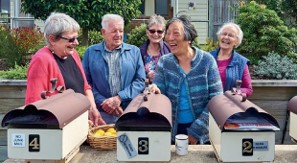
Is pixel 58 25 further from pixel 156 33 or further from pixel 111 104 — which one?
pixel 156 33

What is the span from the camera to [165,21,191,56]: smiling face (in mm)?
2779

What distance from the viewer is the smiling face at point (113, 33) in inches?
143

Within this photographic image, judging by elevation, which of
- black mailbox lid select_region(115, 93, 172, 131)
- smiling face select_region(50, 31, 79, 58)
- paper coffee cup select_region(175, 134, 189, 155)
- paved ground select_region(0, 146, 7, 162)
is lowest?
paved ground select_region(0, 146, 7, 162)

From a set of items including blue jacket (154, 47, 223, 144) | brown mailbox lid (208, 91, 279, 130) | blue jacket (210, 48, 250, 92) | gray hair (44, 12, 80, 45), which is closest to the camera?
brown mailbox lid (208, 91, 279, 130)

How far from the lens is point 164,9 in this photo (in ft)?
58.0

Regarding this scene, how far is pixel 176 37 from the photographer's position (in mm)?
2789

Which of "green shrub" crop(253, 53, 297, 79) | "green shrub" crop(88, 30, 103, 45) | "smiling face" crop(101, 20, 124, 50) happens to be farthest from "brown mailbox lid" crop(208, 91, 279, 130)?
"green shrub" crop(88, 30, 103, 45)

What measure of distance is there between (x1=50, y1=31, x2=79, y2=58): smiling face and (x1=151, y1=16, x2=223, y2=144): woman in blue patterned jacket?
626mm

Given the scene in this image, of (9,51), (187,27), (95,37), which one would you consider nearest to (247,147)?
(187,27)

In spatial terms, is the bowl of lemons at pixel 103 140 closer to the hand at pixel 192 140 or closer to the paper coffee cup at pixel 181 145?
the paper coffee cup at pixel 181 145

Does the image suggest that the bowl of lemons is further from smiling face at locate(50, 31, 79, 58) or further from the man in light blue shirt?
the man in light blue shirt

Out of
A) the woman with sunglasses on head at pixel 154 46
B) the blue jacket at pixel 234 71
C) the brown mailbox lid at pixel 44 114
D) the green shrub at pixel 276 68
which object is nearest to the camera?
the brown mailbox lid at pixel 44 114

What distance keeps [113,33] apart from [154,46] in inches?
27.8

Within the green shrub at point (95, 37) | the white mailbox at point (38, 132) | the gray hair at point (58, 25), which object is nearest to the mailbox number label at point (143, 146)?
the white mailbox at point (38, 132)
